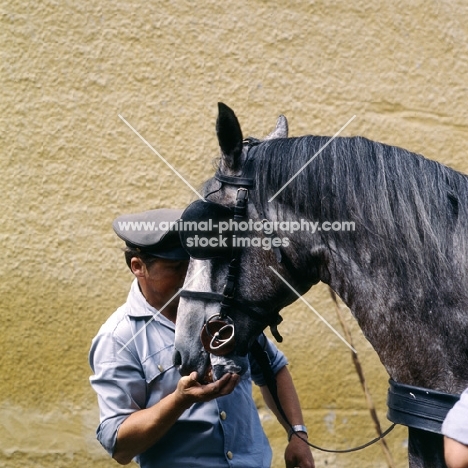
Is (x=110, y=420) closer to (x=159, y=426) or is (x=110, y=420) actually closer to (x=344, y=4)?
(x=159, y=426)

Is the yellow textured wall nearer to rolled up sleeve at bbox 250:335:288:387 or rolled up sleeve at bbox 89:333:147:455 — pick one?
rolled up sleeve at bbox 250:335:288:387

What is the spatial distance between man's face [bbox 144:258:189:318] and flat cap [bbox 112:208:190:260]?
31 millimetres

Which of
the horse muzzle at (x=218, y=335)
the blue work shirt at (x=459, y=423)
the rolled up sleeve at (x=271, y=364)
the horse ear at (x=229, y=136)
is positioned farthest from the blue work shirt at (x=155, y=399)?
the blue work shirt at (x=459, y=423)

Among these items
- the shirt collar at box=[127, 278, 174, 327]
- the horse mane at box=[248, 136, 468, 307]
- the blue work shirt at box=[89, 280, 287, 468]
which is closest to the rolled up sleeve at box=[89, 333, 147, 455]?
the blue work shirt at box=[89, 280, 287, 468]

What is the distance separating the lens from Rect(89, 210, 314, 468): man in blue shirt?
7.82 feet

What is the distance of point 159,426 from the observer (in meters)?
2.25

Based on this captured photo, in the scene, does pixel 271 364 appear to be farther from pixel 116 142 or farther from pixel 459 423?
pixel 116 142

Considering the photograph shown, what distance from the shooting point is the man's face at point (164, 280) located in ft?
8.15

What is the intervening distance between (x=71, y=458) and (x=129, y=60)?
173 cm

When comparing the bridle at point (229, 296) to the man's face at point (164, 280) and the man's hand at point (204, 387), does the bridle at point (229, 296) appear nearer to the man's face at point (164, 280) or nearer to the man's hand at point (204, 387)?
the man's hand at point (204, 387)

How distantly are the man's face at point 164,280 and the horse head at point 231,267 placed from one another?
11.7 inches

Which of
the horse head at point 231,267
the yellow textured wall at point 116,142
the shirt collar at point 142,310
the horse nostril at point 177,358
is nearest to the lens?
the horse head at point 231,267

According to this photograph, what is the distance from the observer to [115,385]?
2391mm

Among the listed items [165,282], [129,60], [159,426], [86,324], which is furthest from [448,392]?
[129,60]
